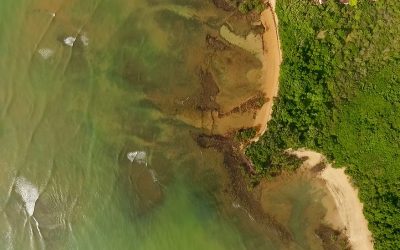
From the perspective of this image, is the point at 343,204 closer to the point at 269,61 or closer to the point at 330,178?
the point at 330,178

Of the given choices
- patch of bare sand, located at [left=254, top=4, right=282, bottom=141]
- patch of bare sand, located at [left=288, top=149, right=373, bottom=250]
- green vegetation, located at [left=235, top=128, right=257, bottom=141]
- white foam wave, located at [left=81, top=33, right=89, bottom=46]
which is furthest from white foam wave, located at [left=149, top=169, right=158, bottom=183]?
white foam wave, located at [left=81, top=33, right=89, bottom=46]

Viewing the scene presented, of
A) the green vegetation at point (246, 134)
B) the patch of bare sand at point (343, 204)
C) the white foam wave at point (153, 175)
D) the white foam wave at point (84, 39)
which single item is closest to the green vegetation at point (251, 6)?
the green vegetation at point (246, 134)

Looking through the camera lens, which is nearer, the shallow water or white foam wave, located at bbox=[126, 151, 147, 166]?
the shallow water

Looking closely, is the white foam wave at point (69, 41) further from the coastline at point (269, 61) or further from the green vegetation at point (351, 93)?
the green vegetation at point (351, 93)

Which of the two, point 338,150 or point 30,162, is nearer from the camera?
point 338,150

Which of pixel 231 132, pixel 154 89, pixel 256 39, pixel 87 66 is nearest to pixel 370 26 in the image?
pixel 256 39

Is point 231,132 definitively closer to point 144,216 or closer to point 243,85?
point 243,85

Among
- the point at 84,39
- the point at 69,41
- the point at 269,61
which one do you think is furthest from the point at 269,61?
the point at 69,41

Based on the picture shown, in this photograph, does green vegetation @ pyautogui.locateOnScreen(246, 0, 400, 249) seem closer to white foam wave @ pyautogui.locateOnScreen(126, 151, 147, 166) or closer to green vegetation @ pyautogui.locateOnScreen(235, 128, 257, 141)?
green vegetation @ pyautogui.locateOnScreen(235, 128, 257, 141)
